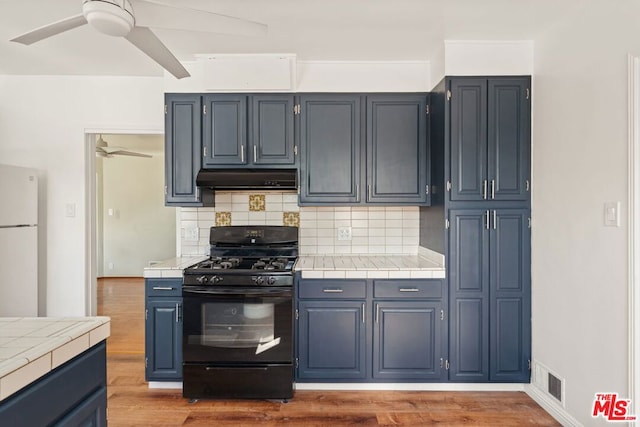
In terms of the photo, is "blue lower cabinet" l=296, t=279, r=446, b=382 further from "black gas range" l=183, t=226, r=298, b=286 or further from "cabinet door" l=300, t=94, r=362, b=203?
"cabinet door" l=300, t=94, r=362, b=203

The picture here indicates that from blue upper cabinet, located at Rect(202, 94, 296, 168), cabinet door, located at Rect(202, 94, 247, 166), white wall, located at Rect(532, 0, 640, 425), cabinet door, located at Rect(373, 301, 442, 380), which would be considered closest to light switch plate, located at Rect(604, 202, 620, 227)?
white wall, located at Rect(532, 0, 640, 425)

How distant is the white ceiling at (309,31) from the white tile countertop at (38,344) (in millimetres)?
→ 1789

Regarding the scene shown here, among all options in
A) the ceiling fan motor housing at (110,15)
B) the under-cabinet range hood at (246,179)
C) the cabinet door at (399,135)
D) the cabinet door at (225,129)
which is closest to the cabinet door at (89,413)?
the ceiling fan motor housing at (110,15)

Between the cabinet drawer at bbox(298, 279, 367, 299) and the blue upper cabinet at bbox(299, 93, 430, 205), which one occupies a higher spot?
the blue upper cabinet at bbox(299, 93, 430, 205)

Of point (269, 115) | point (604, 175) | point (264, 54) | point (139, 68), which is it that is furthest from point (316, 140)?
point (604, 175)

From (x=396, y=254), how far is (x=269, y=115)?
1.58m

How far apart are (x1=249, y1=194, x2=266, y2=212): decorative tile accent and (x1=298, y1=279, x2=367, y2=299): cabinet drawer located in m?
0.88

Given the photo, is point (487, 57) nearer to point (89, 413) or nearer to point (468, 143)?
point (468, 143)

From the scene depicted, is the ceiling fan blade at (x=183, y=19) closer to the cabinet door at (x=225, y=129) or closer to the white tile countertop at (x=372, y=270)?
the cabinet door at (x=225, y=129)

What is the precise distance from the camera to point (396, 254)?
3.28 m

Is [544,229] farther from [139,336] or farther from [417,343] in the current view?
[139,336]

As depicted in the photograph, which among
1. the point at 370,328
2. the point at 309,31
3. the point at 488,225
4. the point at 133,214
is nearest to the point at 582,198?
the point at 488,225

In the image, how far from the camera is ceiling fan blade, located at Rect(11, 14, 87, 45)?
1.53m

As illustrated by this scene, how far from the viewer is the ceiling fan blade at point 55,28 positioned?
153 centimetres
